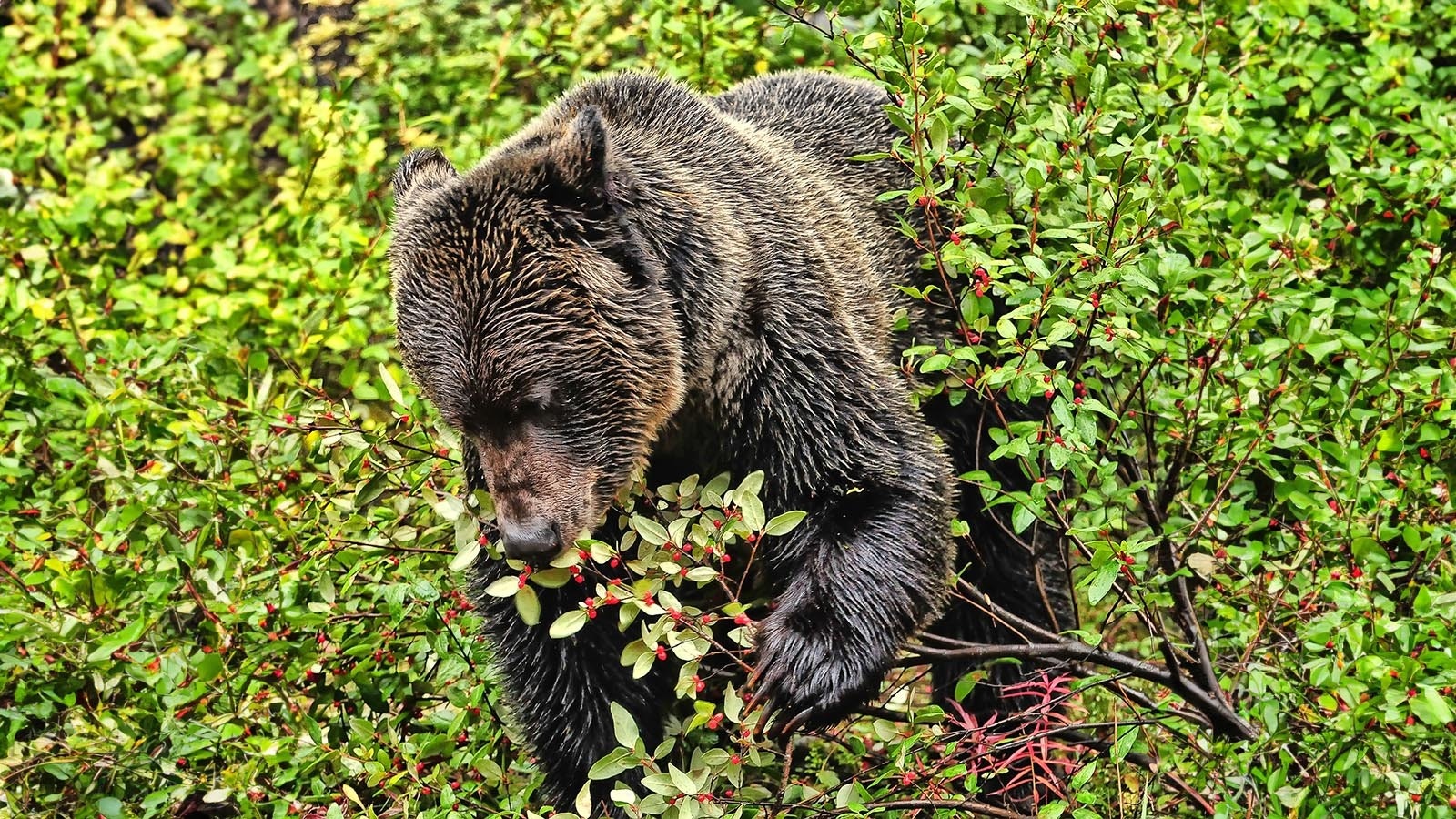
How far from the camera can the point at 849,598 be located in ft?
13.3

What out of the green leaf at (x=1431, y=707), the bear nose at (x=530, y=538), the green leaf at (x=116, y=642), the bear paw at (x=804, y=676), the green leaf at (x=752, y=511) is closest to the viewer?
the green leaf at (x=1431, y=707)

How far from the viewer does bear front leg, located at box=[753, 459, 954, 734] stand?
402 centimetres

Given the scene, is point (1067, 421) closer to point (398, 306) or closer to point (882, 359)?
point (882, 359)

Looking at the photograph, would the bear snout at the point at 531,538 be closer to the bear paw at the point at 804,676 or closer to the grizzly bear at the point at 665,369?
the grizzly bear at the point at 665,369

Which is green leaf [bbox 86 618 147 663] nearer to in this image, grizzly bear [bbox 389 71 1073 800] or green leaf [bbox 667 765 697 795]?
grizzly bear [bbox 389 71 1073 800]

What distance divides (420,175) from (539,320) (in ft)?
2.48

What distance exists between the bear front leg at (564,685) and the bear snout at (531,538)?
64cm

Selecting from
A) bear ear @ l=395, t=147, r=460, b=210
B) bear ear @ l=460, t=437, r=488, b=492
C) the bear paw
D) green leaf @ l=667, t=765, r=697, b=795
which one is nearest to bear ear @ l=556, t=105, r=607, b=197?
bear ear @ l=395, t=147, r=460, b=210

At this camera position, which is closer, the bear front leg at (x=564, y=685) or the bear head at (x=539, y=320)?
the bear head at (x=539, y=320)

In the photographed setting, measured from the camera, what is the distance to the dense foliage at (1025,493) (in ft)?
12.6

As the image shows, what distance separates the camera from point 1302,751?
4.16m

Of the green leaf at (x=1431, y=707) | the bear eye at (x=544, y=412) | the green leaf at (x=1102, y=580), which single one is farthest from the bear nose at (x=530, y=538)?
the green leaf at (x=1431, y=707)

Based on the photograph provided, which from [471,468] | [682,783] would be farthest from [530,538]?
[682,783]

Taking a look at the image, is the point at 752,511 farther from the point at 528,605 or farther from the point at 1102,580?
the point at 1102,580
